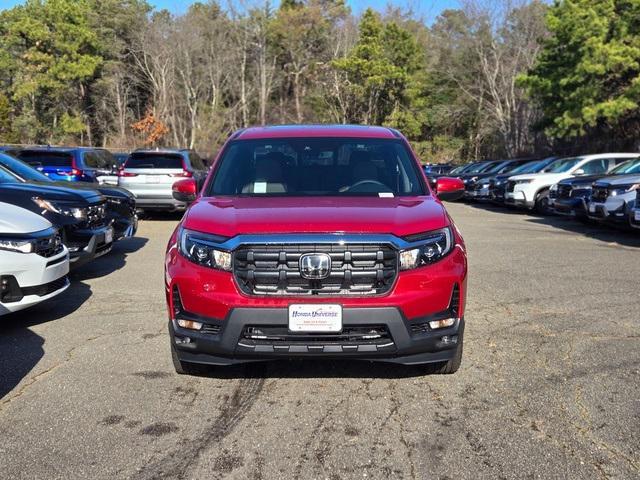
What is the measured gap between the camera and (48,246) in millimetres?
6062

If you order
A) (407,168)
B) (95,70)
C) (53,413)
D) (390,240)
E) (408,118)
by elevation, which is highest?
(95,70)

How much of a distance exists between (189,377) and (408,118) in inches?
1890

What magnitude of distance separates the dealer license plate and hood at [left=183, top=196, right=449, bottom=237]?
47 centimetres

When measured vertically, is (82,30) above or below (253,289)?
above

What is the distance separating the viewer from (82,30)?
5012cm

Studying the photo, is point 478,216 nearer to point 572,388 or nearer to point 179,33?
point 572,388

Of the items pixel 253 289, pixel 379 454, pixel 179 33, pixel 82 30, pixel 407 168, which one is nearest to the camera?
pixel 379 454

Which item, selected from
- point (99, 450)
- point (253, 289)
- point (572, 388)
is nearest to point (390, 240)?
point (253, 289)

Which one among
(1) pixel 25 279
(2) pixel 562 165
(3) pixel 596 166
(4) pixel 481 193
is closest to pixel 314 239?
(1) pixel 25 279

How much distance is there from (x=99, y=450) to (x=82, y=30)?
52.6 metres

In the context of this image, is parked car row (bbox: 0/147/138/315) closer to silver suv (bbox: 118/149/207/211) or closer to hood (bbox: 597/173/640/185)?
silver suv (bbox: 118/149/207/211)

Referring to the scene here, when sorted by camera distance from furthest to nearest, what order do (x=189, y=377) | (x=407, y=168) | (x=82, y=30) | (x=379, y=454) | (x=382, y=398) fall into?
(x=82, y=30), (x=407, y=168), (x=189, y=377), (x=382, y=398), (x=379, y=454)

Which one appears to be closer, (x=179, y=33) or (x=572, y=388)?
(x=572, y=388)

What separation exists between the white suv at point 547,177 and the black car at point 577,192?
1714 millimetres
